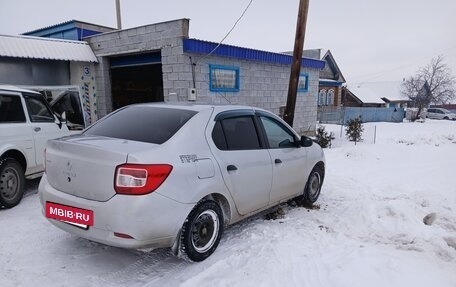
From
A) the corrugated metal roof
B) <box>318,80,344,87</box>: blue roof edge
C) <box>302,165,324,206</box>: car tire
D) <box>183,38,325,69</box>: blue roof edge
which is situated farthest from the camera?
<box>318,80,344,87</box>: blue roof edge

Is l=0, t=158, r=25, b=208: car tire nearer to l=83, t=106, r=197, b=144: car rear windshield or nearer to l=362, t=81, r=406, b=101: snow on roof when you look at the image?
l=83, t=106, r=197, b=144: car rear windshield

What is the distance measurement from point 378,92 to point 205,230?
54745 mm

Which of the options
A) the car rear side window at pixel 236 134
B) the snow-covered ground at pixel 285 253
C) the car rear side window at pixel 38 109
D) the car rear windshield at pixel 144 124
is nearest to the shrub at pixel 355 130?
the snow-covered ground at pixel 285 253

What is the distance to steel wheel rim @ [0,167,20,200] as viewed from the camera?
5.02m

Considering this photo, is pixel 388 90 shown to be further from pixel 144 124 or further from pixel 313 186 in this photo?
pixel 144 124

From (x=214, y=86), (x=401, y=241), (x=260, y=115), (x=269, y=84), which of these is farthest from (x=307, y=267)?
(x=269, y=84)

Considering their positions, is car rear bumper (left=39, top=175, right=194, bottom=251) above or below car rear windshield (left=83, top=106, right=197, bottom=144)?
below

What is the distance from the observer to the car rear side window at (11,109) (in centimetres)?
510

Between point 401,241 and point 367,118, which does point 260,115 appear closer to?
point 401,241

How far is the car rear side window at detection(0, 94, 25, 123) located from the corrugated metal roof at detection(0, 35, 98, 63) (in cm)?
529

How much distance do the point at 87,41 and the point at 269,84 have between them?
6.81 meters

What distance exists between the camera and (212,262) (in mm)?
3545

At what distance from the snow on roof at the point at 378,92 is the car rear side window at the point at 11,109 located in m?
42.0

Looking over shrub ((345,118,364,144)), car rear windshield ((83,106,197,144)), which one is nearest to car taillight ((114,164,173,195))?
car rear windshield ((83,106,197,144))
